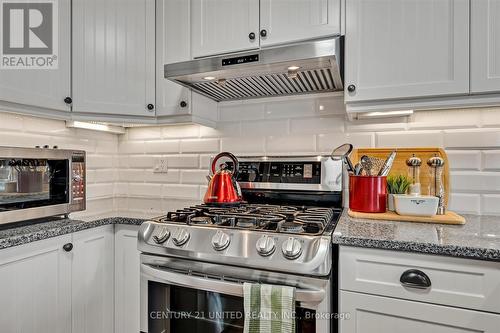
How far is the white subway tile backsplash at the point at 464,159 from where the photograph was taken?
1.42 meters

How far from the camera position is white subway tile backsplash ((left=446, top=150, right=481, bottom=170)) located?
142 centimetres

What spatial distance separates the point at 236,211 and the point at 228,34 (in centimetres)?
90

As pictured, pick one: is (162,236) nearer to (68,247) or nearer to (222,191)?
(222,191)

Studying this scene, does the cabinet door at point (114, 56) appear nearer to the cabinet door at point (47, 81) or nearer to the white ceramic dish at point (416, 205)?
the cabinet door at point (47, 81)

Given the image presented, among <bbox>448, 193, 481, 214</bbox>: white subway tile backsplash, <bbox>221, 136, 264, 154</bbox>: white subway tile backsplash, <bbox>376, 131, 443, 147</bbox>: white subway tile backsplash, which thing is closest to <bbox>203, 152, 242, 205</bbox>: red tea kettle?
<bbox>221, 136, 264, 154</bbox>: white subway tile backsplash

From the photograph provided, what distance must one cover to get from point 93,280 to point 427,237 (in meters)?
1.57

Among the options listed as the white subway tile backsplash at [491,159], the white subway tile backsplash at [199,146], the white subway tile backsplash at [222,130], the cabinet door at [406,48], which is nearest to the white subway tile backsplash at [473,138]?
the white subway tile backsplash at [491,159]

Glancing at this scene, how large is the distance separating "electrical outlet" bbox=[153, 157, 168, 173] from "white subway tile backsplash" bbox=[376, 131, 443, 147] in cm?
136

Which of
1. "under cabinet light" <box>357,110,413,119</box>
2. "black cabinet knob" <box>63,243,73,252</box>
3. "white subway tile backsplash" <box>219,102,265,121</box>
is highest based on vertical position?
"white subway tile backsplash" <box>219,102,265,121</box>

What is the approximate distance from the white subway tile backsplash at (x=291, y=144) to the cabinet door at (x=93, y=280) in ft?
3.38

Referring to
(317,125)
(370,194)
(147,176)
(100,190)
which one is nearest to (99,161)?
(100,190)

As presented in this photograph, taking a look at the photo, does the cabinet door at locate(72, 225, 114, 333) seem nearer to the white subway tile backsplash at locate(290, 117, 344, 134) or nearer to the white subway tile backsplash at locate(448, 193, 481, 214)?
the white subway tile backsplash at locate(290, 117, 344, 134)

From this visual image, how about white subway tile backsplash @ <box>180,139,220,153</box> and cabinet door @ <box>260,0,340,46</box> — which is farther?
white subway tile backsplash @ <box>180,139,220,153</box>

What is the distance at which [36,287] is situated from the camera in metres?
1.29
